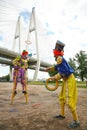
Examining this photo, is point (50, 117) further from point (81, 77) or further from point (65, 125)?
point (81, 77)

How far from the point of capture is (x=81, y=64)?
5081 cm

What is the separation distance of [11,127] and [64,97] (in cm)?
129

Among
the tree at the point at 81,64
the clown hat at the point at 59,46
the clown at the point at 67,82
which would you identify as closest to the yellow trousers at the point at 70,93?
the clown at the point at 67,82

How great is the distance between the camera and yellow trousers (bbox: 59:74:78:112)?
14.5 ft

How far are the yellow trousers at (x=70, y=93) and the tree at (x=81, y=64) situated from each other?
45.6 meters

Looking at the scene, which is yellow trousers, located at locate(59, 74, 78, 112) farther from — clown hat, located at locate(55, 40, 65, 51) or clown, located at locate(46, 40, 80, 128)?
clown hat, located at locate(55, 40, 65, 51)

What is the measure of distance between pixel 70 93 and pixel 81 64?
4701 centimetres

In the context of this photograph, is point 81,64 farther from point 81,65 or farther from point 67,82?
point 67,82

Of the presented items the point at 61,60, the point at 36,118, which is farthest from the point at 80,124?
the point at 61,60

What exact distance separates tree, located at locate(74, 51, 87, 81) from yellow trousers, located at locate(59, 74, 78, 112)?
45.6 meters

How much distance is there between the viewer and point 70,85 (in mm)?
4562

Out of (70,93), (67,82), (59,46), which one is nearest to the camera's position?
(70,93)

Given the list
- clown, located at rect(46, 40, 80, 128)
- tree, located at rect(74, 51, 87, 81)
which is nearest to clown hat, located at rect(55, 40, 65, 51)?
clown, located at rect(46, 40, 80, 128)

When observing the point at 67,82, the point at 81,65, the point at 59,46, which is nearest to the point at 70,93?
→ the point at 67,82
